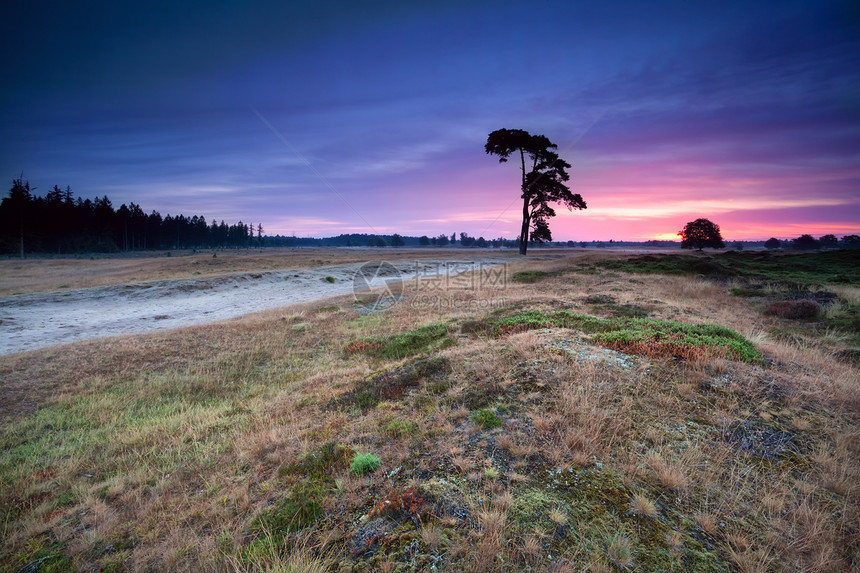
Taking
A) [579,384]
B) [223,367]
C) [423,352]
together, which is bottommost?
[223,367]

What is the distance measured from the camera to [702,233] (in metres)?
61.4

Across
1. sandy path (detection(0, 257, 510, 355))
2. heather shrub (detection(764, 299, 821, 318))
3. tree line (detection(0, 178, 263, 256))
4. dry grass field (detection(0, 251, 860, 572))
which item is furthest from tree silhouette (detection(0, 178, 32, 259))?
heather shrub (detection(764, 299, 821, 318))

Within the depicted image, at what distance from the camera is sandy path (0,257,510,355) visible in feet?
52.4

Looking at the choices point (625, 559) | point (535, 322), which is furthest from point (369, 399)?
point (535, 322)

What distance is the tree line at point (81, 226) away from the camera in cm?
6562

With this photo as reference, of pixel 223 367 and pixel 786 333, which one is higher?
pixel 786 333

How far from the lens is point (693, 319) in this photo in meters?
10.7

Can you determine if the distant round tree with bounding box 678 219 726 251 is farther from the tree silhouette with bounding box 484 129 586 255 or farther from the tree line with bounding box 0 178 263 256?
the tree line with bounding box 0 178 263 256

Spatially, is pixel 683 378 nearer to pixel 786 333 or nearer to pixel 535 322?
pixel 535 322

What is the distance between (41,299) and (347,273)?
26.7 meters

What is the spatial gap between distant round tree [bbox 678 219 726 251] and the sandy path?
6686cm

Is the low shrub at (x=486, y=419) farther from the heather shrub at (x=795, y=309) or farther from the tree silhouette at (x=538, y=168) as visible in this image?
the tree silhouette at (x=538, y=168)

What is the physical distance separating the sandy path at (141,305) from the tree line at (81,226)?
64080mm

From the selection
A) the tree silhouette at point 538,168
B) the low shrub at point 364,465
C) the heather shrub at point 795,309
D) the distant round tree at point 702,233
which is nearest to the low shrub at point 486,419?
the low shrub at point 364,465
